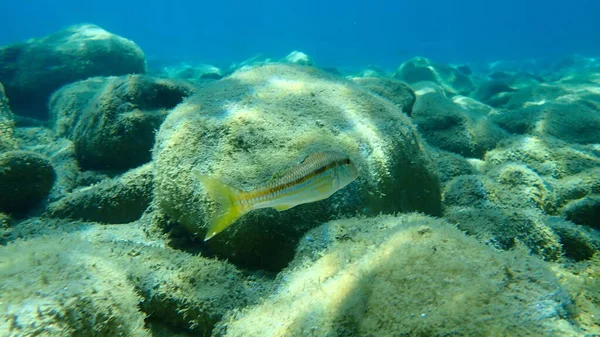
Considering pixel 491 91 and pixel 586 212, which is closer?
Result: pixel 586 212

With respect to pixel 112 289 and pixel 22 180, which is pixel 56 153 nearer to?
pixel 22 180

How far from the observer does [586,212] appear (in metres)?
3.95

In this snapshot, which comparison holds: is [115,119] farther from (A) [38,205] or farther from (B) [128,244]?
(B) [128,244]

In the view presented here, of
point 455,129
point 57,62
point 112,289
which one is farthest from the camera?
point 57,62

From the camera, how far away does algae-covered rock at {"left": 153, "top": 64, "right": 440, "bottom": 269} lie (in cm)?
305

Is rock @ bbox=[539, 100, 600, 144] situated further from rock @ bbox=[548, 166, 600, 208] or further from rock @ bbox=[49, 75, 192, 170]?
rock @ bbox=[49, 75, 192, 170]

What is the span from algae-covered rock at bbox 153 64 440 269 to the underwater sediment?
0.8 inches

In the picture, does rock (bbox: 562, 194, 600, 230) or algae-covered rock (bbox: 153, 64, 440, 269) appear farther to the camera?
rock (bbox: 562, 194, 600, 230)

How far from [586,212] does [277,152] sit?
374 centimetres

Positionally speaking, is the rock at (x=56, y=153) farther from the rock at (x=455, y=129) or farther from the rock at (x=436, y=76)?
the rock at (x=436, y=76)

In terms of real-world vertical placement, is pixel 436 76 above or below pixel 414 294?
above

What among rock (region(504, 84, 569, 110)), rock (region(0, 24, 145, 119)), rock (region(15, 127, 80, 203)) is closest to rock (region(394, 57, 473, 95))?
rock (region(504, 84, 569, 110))

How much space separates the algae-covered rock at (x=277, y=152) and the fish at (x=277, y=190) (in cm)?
81

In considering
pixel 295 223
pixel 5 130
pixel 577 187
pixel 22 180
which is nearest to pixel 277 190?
pixel 295 223
